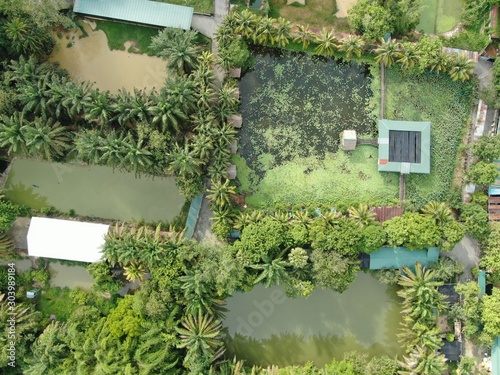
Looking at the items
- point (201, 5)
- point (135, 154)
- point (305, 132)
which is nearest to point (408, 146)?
point (305, 132)

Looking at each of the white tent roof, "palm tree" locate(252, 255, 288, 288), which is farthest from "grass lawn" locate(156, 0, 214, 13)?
"palm tree" locate(252, 255, 288, 288)

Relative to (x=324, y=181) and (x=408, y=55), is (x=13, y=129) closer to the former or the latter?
(x=324, y=181)

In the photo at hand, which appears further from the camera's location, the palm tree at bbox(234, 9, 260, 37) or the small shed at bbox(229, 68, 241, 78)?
the small shed at bbox(229, 68, 241, 78)

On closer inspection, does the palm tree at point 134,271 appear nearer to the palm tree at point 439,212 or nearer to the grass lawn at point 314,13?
the palm tree at point 439,212

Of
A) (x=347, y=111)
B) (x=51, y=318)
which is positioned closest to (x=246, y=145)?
(x=347, y=111)

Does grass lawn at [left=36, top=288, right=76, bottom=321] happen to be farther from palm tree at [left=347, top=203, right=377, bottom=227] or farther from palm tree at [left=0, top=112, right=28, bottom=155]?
palm tree at [left=347, top=203, right=377, bottom=227]

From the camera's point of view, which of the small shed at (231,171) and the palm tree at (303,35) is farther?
the palm tree at (303,35)

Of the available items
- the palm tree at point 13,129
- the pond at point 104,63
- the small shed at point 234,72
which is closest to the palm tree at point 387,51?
the small shed at point 234,72
